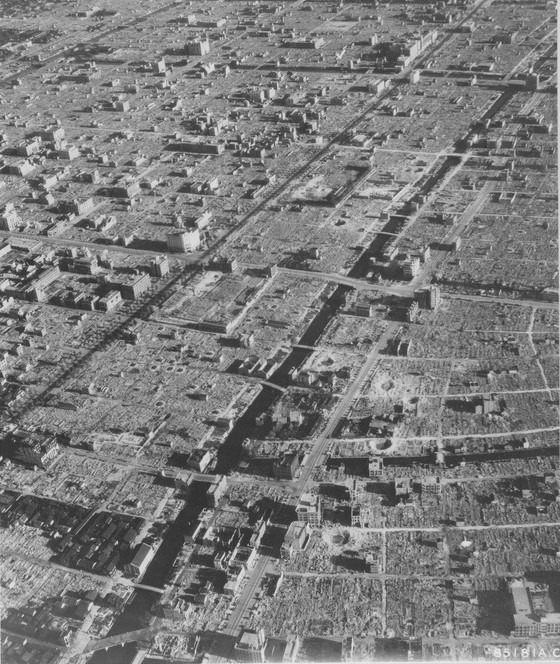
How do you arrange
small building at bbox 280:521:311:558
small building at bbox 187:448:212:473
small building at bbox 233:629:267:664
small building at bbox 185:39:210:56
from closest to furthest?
small building at bbox 233:629:267:664 < small building at bbox 280:521:311:558 < small building at bbox 187:448:212:473 < small building at bbox 185:39:210:56

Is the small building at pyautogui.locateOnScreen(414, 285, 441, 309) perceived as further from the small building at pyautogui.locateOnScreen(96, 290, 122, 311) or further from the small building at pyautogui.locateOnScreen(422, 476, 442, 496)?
the small building at pyautogui.locateOnScreen(96, 290, 122, 311)

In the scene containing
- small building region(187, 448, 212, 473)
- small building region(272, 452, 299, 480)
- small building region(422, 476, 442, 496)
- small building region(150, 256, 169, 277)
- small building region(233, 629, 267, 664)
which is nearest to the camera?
small building region(233, 629, 267, 664)

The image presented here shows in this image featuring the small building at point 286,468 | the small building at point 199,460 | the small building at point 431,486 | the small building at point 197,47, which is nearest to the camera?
the small building at point 431,486

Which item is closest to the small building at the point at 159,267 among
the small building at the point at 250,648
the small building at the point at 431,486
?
the small building at the point at 431,486

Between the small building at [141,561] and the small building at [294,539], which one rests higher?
the small building at [141,561]

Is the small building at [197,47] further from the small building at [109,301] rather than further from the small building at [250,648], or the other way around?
the small building at [250,648]

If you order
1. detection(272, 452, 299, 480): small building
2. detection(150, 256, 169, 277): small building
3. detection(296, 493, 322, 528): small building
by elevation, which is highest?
detection(150, 256, 169, 277): small building

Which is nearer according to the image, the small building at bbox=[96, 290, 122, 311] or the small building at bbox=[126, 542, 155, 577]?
the small building at bbox=[126, 542, 155, 577]

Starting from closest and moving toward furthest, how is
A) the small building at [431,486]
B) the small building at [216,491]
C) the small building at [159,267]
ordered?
the small building at [431,486], the small building at [216,491], the small building at [159,267]

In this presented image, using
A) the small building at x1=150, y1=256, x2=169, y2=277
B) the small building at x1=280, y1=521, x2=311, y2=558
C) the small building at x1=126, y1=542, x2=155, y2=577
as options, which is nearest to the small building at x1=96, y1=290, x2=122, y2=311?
the small building at x1=150, y1=256, x2=169, y2=277

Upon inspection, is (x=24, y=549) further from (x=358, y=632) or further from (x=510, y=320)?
(x=510, y=320)

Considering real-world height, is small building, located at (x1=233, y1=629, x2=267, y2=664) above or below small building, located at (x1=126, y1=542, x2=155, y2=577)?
below

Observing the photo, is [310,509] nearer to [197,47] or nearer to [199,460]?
[199,460]
